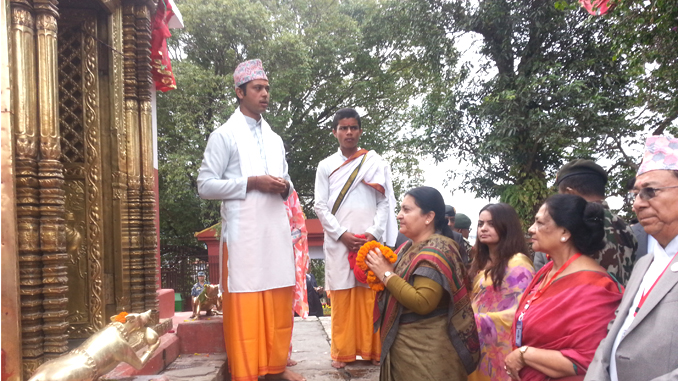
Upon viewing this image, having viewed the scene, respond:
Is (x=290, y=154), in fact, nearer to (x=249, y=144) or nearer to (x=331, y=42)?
(x=331, y=42)

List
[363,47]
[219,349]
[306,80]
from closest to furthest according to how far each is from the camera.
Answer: [219,349], [306,80], [363,47]

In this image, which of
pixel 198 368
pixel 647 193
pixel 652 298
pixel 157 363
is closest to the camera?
pixel 652 298

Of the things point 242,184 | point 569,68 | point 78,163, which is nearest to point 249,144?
point 242,184

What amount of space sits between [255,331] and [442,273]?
60.0 inches

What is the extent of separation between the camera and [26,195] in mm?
2855

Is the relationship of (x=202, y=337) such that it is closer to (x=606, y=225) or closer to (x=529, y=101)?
(x=606, y=225)

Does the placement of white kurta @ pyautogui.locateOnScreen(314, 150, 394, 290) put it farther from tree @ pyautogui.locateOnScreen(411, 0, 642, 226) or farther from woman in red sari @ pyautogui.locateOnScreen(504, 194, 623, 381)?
tree @ pyautogui.locateOnScreen(411, 0, 642, 226)

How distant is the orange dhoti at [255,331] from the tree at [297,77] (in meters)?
10.7

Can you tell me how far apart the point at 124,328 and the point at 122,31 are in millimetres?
2852

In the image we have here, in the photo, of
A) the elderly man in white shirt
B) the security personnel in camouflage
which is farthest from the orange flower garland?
the elderly man in white shirt

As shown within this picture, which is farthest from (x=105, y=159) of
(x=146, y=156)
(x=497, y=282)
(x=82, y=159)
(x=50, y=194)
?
(x=497, y=282)

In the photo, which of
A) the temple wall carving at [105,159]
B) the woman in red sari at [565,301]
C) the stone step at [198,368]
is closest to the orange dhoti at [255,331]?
the stone step at [198,368]

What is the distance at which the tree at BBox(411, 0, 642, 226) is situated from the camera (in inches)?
430

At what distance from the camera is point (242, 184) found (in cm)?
362
